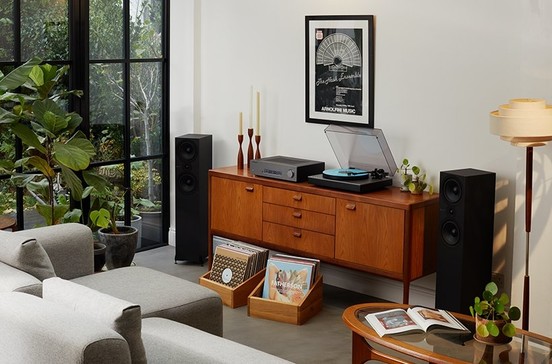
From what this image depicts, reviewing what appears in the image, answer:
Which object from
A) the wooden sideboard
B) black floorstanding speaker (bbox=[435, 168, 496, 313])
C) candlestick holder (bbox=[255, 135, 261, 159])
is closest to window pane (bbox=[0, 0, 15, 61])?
the wooden sideboard

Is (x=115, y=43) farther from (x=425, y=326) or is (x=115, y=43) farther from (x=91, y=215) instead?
(x=425, y=326)

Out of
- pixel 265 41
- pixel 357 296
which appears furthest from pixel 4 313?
pixel 265 41

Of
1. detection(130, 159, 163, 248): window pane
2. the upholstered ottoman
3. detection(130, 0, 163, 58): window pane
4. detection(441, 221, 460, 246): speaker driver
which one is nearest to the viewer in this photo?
the upholstered ottoman

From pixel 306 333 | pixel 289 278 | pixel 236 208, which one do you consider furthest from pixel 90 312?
pixel 236 208

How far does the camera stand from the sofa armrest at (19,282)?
3980mm

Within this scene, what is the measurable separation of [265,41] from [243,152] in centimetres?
82

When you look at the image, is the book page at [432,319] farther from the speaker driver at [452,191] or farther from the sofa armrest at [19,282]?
A: the sofa armrest at [19,282]

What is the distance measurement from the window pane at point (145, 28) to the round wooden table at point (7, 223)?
1.55m

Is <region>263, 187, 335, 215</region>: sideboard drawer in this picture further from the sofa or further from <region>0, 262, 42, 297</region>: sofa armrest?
<region>0, 262, 42, 297</region>: sofa armrest

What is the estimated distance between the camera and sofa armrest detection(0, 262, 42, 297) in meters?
3.98

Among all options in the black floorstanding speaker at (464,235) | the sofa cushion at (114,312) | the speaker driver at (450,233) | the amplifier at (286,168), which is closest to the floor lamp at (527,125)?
the black floorstanding speaker at (464,235)

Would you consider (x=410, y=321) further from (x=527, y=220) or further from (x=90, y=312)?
(x=90, y=312)

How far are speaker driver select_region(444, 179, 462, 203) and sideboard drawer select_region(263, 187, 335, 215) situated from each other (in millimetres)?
799

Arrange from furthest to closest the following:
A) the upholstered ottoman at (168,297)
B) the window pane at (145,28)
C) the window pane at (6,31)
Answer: the window pane at (145,28)
the window pane at (6,31)
the upholstered ottoman at (168,297)
